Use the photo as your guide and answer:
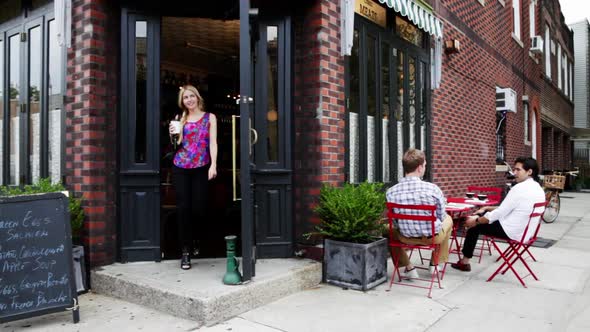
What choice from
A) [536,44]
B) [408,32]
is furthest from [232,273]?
[536,44]

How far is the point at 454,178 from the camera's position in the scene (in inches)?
333

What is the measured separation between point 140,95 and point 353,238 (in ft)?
8.95

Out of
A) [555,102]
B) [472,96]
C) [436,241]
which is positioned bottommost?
[436,241]

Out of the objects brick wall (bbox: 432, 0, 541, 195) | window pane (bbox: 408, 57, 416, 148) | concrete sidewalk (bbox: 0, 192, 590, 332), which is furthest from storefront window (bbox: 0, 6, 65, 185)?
brick wall (bbox: 432, 0, 541, 195)

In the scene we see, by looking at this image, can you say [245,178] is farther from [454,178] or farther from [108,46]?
[454,178]

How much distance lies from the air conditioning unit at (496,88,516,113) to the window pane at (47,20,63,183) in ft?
31.2

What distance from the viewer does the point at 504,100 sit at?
10.7 meters

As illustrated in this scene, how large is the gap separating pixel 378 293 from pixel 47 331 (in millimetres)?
2879

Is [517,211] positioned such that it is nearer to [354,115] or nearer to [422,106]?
[354,115]

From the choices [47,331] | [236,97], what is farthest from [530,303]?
[236,97]

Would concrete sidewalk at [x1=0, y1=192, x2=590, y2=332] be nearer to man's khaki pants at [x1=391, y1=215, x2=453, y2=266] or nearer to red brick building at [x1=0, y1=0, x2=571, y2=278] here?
man's khaki pants at [x1=391, y1=215, x2=453, y2=266]

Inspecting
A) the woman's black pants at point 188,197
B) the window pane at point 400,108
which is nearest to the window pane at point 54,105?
the woman's black pants at point 188,197

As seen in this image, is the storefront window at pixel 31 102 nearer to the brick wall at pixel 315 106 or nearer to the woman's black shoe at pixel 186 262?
the woman's black shoe at pixel 186 262

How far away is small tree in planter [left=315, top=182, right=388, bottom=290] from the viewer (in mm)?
4406
